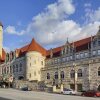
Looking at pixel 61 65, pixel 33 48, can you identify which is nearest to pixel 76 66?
pixel 61 65

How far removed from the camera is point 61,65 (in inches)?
3568

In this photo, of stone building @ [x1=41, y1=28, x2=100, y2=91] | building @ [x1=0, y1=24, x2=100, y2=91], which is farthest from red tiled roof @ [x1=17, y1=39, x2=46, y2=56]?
stone building @ [x1=41, y1=28, x2=100, y2=91]

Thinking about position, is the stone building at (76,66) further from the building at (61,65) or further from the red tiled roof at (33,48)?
the red tiled roof at (33,48)

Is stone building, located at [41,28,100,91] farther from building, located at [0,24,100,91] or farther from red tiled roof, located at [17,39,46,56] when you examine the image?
red tiled roof, located at [17,39,46,56]

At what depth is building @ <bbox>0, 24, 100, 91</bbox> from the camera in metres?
79.6

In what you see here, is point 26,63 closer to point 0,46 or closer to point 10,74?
point 10,74

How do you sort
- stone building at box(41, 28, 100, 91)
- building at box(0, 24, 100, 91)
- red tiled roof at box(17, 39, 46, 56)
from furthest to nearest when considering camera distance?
red tiled roof at box(17, 39, 46, 56) → building at box(0, 24, 100, 91) → stone building at box(41, 28, 100, 91)

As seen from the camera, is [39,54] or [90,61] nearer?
[90,61]

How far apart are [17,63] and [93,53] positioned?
3229 centimetres

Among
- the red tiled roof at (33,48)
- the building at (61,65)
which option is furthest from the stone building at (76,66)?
the red tiled roof at (33,48)

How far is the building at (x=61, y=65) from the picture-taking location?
261 feet

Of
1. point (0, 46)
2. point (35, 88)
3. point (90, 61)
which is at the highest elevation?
point (0, 46)

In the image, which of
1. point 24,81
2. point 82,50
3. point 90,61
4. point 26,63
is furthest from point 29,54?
point 90,61

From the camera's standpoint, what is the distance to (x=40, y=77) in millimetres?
→ 98750
